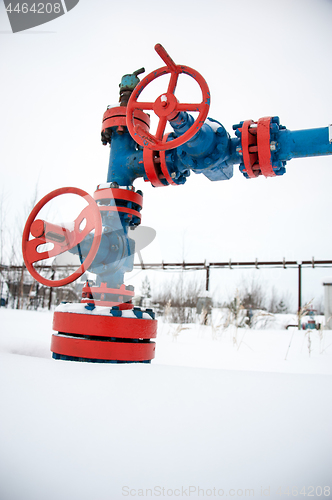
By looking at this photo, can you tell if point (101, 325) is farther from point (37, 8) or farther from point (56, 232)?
point (37, 8)

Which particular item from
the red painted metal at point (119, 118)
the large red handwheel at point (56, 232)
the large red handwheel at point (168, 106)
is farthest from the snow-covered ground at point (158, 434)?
the red painted metal at point (119, 118)

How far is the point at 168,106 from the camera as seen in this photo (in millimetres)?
920

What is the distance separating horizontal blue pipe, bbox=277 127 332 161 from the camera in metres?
1.01

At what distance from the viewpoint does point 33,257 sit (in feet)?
3.43

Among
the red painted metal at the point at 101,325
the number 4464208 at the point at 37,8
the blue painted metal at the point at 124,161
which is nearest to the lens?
the red painted metal at the point at 101,325

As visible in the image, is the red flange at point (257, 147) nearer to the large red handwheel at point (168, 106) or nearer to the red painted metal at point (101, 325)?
the large red handwheel at point (168, 106)

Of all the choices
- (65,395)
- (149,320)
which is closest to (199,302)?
(149,320)

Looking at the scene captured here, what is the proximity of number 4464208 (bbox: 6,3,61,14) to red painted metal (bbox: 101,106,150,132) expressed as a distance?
15.7 inches

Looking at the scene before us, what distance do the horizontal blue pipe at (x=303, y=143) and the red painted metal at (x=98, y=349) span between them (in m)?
0.81

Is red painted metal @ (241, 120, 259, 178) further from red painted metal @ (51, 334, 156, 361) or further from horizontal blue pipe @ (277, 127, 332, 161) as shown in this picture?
red painted metal @ (51, 334, 156, 361)

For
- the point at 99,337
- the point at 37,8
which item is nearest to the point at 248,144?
the point at 99,337

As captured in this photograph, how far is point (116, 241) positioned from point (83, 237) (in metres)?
0.17

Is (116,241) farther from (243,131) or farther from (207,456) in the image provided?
(207,456)

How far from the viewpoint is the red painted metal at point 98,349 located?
1.00 m
